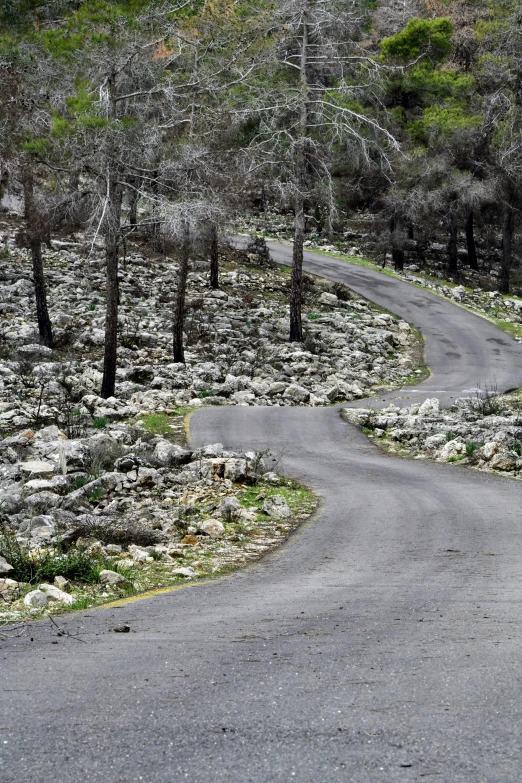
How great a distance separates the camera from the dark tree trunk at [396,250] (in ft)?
142

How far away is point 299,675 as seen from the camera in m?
4.75

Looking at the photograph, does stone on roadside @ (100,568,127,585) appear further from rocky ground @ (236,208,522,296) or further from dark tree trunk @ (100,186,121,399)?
rocky ground @ (236,208,522,296)

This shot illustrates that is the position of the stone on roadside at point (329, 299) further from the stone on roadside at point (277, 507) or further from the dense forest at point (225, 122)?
the stone on roadside at point (277, 507)

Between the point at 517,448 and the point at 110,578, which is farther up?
the point at 110,578

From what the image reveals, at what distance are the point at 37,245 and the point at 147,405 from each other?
7.36 metres

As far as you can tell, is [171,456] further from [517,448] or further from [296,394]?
[296,394]

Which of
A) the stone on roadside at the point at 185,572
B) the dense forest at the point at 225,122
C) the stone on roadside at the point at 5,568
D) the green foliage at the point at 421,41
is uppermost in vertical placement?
the green foliage at the point at 421,41

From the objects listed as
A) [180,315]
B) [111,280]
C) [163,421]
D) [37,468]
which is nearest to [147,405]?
[163,421]

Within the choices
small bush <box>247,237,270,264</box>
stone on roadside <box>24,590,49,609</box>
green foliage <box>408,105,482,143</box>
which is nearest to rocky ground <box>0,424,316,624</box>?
stone on roadside <box>24,590,49,609</box>

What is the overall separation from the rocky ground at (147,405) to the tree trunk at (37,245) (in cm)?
56

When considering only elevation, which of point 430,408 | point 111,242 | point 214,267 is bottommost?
point 430,408

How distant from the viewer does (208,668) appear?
490 cm

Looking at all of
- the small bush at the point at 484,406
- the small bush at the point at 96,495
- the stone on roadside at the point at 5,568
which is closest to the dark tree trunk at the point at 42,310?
the small bush at the point at 484,406

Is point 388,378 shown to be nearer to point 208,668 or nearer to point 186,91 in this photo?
point 186,91
